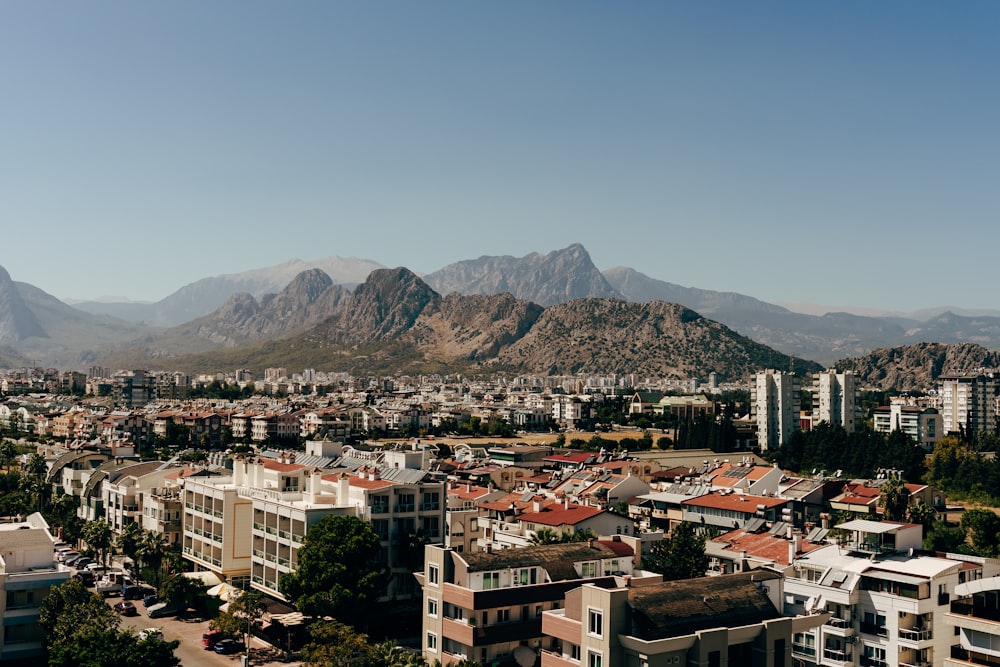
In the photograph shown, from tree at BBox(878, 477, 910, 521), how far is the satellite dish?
45135 millimetres

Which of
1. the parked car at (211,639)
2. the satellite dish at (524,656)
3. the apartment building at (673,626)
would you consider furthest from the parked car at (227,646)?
the apartment building at (673,626)

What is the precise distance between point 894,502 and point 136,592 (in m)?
59.0

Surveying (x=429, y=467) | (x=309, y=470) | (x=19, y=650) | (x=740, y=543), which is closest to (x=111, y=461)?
(x=429, y=467)

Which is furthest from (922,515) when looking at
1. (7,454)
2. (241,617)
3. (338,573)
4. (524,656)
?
(7,454)

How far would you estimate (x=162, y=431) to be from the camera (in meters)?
172

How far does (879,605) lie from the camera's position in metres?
47.6

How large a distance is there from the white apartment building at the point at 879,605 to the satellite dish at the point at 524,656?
1178 centimetres

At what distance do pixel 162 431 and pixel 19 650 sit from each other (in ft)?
424

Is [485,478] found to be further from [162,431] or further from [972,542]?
[162,431]

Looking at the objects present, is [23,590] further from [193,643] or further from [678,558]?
[678,558]

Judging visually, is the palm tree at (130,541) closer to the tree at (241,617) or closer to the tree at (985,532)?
the tree at (241,617)

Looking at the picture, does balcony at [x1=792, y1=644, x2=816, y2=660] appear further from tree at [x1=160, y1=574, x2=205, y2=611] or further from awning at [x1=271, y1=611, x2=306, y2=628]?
tree at [x1=160, y1=574, x2=205, y2=611]

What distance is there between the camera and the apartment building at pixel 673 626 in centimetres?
3919

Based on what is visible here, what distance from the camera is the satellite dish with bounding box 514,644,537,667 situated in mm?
46594
